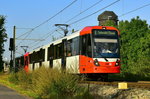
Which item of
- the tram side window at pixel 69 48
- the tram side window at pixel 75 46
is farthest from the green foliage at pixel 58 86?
the tram side window at pixel 69 48

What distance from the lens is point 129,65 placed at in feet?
108

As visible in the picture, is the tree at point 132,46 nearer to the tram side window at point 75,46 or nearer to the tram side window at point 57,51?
the tram side window at point 57,51

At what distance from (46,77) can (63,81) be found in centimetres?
111

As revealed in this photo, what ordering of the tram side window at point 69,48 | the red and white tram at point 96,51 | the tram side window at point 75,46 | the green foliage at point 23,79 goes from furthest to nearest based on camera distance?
the tram side window at point 69,48 → the tram side window at point 75,46 → the green foliage at point 23,79 → the red and white tram at point 96,51

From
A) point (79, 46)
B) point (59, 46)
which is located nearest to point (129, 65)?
point (59, 46)

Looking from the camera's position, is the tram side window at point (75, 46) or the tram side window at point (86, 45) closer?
the tram side window at point (86, 45)

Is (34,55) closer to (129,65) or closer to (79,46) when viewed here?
(129,65)

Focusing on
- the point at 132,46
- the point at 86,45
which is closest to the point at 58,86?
the point at 86,45

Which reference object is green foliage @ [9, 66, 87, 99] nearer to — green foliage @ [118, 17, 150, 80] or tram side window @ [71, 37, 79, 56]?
tram side window @ [71, 37, 79, 56]

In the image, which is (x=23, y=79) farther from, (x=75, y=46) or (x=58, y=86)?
(x=58, y=86)

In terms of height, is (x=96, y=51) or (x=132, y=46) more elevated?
(x=132, y=46)

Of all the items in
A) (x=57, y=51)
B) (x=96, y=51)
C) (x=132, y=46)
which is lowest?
(x=96, y=51)

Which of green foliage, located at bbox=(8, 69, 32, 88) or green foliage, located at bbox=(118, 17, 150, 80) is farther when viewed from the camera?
green foliage, located at bbox=(118, 17, 150, 80)

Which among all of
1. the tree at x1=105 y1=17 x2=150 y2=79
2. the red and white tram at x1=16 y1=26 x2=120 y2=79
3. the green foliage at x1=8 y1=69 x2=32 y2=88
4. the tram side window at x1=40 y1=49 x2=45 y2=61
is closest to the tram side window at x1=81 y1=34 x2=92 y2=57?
the red and white tram at x1=16 y1=26 x2=120 y2=79
